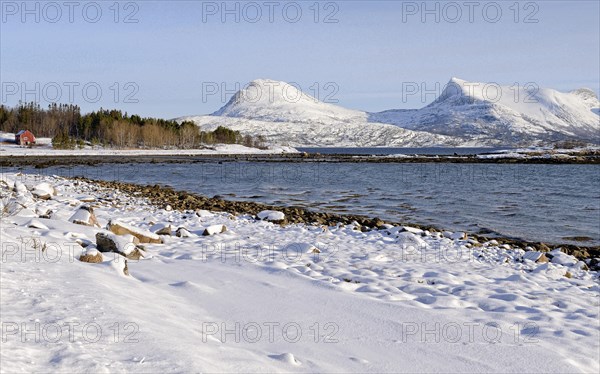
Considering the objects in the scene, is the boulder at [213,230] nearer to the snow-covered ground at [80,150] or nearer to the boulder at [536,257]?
the boulder at [536,257]

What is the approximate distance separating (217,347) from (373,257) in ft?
23.2

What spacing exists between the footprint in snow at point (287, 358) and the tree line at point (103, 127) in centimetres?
12928

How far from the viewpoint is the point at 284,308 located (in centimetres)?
754

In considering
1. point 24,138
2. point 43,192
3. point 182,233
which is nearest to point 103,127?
point 24,138

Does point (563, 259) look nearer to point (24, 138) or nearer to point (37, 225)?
point (37, 225)

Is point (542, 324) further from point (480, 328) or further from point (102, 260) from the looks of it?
point (102, 260)

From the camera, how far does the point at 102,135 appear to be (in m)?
134

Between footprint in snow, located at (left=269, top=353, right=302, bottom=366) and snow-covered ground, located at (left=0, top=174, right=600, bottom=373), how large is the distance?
2 cm

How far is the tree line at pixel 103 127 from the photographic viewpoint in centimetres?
13212

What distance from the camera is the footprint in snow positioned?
17.3 ft

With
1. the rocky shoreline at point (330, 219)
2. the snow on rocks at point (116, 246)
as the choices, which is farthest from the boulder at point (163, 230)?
the rocky shoreline at point (330, 219)

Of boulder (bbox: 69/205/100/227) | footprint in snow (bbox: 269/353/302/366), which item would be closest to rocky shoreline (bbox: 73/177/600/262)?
boulder (bbox: 69/205/100/227)

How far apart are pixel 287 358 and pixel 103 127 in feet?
457

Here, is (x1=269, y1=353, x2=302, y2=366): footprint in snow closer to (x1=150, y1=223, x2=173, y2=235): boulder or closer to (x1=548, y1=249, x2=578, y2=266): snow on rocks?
(x1=150, y1=223, x2=173, y2=235): boulder
